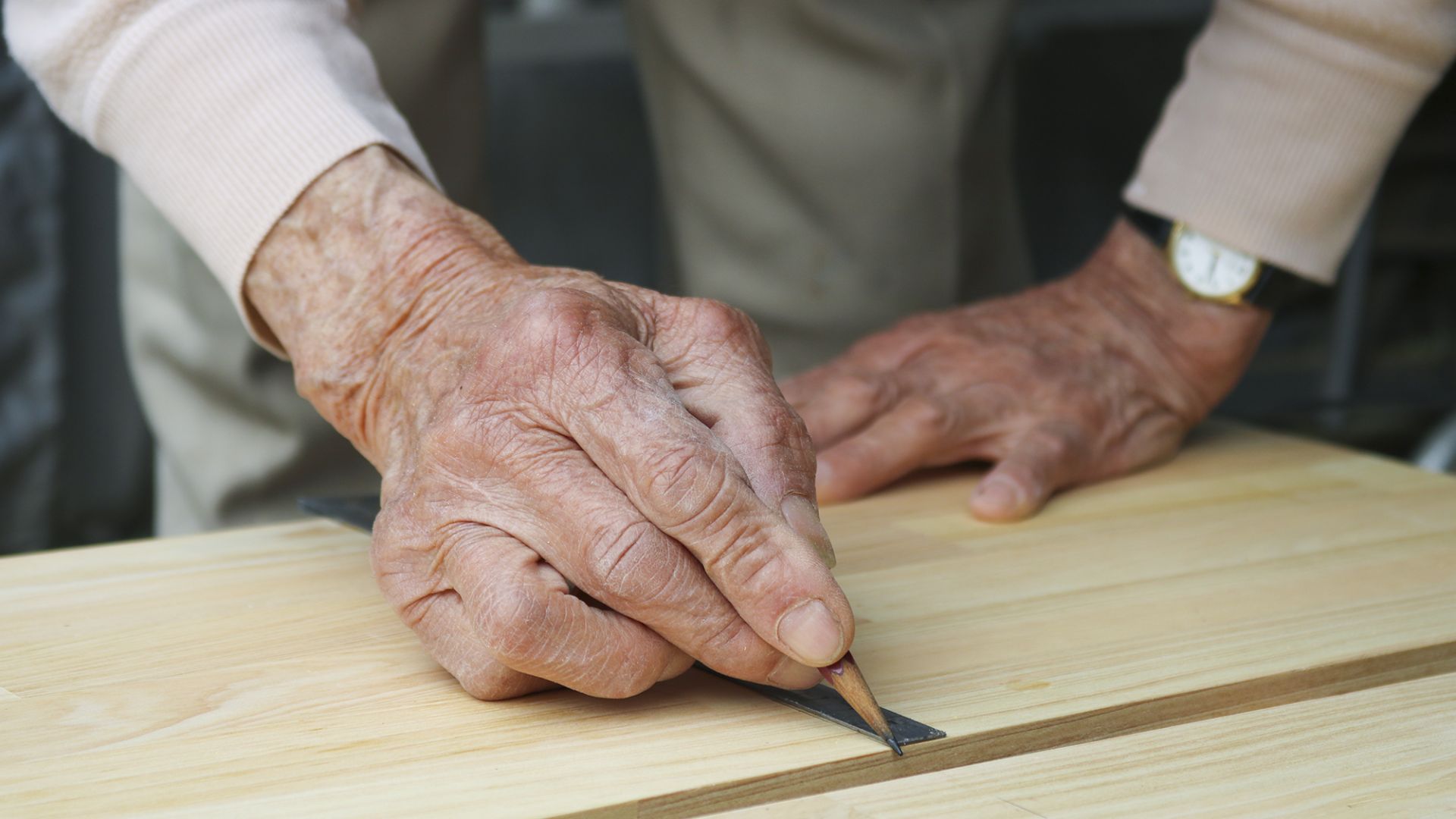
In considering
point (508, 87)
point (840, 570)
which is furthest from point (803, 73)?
point (508, 87)

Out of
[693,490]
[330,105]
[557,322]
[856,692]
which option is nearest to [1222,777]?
[856,692]

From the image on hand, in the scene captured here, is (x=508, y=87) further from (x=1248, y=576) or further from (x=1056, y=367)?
(x=1248, y=576)

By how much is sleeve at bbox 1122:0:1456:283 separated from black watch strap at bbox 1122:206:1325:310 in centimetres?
2

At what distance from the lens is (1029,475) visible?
96 cm

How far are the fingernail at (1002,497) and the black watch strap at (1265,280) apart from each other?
0.33m

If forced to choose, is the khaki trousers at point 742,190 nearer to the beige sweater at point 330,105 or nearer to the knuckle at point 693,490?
the beige sweater at point 330,105

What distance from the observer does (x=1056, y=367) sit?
112 centimetres

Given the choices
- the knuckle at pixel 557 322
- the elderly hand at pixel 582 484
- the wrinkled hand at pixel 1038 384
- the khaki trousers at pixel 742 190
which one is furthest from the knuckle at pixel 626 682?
the khaki trousers at pixel 742 190

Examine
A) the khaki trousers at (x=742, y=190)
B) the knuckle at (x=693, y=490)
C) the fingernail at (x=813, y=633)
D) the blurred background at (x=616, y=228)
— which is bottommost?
the blurred background at (x=616, y=228)

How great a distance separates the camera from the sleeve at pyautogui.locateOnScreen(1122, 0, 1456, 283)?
1.01 meters

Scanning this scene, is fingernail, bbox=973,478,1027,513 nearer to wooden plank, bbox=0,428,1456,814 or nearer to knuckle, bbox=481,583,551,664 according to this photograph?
wooden plank, bbox=0,428,1456,814

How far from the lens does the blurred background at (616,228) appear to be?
186cm

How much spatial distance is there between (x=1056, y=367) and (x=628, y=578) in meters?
0.63

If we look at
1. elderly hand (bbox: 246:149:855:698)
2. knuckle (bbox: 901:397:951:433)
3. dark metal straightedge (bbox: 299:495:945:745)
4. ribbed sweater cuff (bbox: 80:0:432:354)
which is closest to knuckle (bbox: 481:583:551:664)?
elderly hand (bbox: 246:149:855:698)
